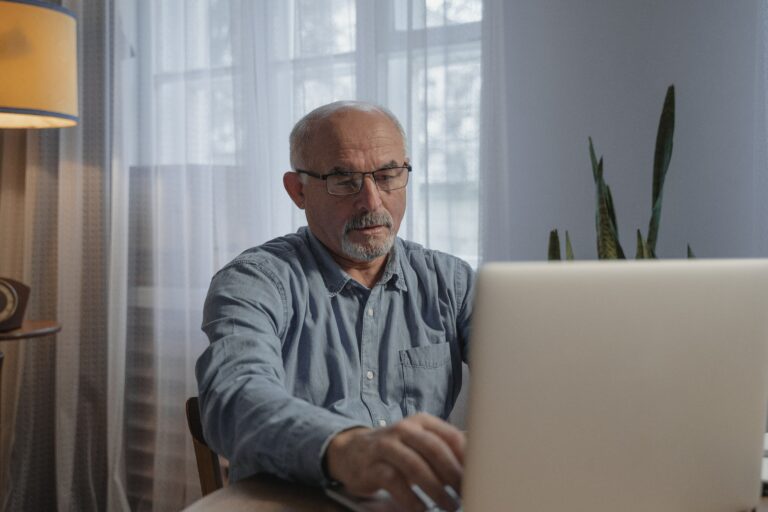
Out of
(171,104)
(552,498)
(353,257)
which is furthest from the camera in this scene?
(171,104)

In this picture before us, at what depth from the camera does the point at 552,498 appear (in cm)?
66

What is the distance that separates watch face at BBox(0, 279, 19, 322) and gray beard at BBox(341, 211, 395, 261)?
121 cm

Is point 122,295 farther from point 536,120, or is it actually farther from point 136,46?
point 536,120

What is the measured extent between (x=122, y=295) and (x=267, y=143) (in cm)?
77

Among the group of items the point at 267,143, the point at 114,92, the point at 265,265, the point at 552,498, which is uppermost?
the point at 114,92

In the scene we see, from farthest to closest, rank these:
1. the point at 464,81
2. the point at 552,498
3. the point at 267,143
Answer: the point at 267,143 → the point at 464,81 → the point at 552,498

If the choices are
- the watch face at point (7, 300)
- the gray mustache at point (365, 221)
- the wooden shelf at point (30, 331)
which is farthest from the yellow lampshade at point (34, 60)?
the gray mustache at point (365, 221)

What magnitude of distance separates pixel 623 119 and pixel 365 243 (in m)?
1.01

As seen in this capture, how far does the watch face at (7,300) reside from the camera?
2.17 meters

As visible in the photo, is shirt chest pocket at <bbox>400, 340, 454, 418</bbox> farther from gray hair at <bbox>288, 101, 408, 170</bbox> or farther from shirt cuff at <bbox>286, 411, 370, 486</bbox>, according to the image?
shirt cuff at <bbox>286, 411, 370, 486</bbox>

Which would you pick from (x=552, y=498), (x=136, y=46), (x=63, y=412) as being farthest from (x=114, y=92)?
(x=552, y=498)

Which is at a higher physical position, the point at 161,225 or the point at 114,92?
the point at 114,92

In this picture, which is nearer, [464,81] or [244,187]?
[464,81]

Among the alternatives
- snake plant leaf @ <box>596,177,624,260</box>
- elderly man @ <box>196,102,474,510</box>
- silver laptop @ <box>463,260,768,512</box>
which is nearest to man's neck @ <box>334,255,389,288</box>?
elderly man @ <box>196,102,474,510</box>
